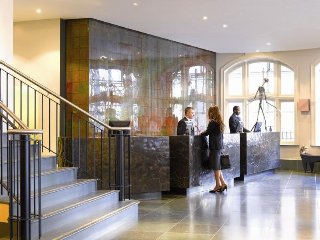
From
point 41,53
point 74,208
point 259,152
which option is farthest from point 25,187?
point 259,152

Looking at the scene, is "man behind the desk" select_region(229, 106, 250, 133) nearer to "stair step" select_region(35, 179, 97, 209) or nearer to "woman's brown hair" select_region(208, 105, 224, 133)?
"woman's brown hair" select_region(208, 105, 224, 133)

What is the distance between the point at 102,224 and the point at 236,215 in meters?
1.91

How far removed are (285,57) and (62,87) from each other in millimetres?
6848

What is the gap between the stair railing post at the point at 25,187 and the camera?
381 cm

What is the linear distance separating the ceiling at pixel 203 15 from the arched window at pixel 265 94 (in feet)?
5.68

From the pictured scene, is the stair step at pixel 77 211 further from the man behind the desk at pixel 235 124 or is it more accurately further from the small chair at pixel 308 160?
the small chair at pixel 308 160

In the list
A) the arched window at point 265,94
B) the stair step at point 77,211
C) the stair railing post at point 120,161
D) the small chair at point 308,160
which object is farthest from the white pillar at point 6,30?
the small chair at point 308,160

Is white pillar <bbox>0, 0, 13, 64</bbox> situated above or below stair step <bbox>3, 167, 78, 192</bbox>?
above

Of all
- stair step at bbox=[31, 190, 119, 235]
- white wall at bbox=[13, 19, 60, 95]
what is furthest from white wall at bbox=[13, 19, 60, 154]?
stair step at bbox=[31, 190, 119, 235]

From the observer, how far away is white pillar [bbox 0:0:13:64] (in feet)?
22.6

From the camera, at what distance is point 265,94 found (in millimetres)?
13008

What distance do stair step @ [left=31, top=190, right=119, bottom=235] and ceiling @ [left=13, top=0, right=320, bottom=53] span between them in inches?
148

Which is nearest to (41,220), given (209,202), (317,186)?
(209,202)

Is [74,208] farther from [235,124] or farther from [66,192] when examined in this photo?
[235,124]
